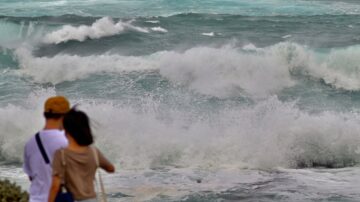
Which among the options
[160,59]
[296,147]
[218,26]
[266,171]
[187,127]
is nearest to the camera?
[266,171]

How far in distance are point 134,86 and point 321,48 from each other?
767 cm

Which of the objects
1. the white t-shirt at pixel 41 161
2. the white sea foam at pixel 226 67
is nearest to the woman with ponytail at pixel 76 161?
the white t-shirt at pixel 41 161

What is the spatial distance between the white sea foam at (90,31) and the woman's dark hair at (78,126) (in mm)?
20799

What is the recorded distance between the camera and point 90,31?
85.8ft

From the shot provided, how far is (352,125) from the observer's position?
13109 millimetres

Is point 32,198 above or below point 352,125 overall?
above

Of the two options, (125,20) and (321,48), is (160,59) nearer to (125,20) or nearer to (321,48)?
(321,48)

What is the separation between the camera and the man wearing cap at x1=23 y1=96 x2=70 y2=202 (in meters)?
4.77

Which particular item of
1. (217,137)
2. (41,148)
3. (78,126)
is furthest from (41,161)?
(217,137)

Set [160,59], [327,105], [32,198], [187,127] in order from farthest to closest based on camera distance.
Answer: [160,59] < [327,105] < [187,127] < [32,198]

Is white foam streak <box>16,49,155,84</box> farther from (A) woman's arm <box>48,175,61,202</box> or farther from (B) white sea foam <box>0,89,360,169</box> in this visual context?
(A) woman's arm <box>48,175,61,202</box>

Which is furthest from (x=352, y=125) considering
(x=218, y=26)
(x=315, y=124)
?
(x=218, y=26)

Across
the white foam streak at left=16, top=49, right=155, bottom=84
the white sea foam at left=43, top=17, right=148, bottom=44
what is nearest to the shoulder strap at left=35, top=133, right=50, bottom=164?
the white foam streak at left=16, top=49, right=155, bottom=84

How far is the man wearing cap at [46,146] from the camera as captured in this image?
477cm
